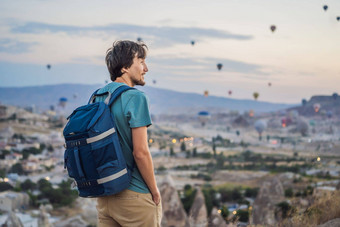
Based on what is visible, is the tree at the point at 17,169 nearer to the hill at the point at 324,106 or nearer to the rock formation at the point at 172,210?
the rock formation at the point at 172,210

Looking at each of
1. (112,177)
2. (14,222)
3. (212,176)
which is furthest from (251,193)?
(112,177)

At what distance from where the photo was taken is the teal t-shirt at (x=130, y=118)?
5.69ft

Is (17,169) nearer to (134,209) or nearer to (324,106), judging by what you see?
(134,209)

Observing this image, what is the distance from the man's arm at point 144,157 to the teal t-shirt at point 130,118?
24 millimetres

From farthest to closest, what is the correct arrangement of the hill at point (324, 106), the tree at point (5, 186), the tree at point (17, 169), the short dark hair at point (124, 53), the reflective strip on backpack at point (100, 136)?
the hill at point (324, 106) → the tree at point (17, 169) → the tree at point (5, 186) → the short dark hair at point (124, 53) → the reflective strip on backpack at point (100, 136)

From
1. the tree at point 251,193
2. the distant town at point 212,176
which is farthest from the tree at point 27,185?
the tree at point 251,193

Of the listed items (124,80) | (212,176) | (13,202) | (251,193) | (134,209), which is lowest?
(212,176)

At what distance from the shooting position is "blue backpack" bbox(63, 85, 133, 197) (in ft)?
5.68

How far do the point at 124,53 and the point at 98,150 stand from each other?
0.41 meters

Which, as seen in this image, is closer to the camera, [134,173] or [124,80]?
[134,173]

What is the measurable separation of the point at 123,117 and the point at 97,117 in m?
0.10

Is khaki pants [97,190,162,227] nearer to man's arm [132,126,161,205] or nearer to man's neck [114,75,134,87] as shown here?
man's arm [132,126,161,205]

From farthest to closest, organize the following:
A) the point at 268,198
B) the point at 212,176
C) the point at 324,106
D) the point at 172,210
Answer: the point at 324,106 < the point at 212,176 < the point at 268,198 < the point at 172,210

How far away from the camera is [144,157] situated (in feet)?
5.79
